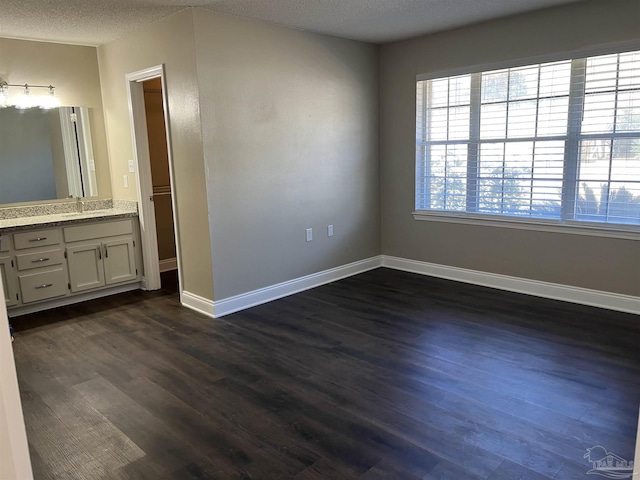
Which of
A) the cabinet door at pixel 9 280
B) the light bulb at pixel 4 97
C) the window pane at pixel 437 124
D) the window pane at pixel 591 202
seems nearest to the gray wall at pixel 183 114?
the light bulb at pixel 4 97

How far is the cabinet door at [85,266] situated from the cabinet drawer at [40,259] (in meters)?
0.08

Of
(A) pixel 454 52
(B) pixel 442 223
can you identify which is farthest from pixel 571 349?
(A) pixel 454 52

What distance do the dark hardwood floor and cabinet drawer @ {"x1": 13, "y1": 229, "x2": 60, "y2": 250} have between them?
0.63m

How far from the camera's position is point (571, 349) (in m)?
3.13

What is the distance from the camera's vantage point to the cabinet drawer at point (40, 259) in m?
4.02

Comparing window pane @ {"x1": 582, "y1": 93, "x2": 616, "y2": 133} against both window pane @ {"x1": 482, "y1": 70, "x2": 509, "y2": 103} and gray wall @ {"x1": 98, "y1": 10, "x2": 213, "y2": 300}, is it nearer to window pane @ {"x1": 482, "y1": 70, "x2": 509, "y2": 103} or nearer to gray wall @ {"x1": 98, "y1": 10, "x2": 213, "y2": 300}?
window pane @ {"x1": 482, "y1": 70, "x2": 509, "y2": 103}

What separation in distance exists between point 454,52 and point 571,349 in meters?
2.87

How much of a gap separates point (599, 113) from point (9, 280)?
4.97 meters

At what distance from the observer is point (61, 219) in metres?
4.24

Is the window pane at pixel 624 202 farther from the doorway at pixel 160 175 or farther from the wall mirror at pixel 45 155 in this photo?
the wall mirror at pixel 45 155

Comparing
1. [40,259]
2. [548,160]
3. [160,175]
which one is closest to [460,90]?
[548,160]

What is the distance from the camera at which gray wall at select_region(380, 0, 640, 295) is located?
3717 millimetres

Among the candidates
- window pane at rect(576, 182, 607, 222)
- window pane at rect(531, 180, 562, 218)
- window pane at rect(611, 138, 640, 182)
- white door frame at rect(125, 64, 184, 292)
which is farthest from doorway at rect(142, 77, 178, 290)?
window pane at rect(611, 138, 640, 182)

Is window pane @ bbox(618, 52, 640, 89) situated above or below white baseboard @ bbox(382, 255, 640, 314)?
above
